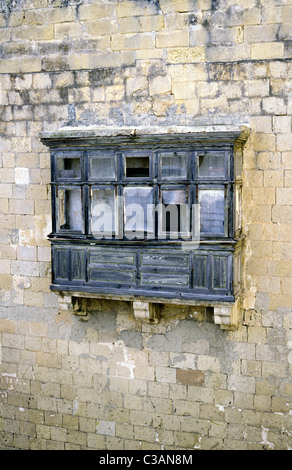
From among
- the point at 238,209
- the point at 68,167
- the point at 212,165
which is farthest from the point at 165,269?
the point at 68,167

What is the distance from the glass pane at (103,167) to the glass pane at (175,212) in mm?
616

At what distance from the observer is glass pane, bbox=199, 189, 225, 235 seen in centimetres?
531

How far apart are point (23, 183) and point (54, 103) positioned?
1.03 metres

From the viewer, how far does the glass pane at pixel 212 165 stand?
526 cm

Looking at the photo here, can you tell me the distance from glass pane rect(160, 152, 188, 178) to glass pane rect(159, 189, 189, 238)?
165 millimetres

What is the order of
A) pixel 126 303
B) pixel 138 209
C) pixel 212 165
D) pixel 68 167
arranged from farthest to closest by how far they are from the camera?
1. pixel 126 303
2. pixel 68 167
3. pixel 138 209
4. pixel 212 165

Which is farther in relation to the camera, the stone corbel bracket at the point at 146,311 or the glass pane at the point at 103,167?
the stone corbel bracket at the point at 146,311

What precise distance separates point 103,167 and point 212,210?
1.27 m

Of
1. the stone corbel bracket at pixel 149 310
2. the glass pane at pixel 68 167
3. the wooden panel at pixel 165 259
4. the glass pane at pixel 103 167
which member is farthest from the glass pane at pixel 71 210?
the wooden panel at pixel 165 259

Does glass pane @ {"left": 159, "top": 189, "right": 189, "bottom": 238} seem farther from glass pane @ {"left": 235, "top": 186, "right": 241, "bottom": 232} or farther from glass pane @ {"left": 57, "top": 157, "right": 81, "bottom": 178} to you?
glass pane @ {"left": 57, "top": 157, "right": 81, "bottom": 178}

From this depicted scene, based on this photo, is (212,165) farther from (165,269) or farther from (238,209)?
(165,269)

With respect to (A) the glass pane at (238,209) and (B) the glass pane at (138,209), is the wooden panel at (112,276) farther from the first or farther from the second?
(A) the glass pane at (238,209)

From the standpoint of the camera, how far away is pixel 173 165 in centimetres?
541

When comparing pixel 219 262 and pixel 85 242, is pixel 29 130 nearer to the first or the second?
pixel 85 242
